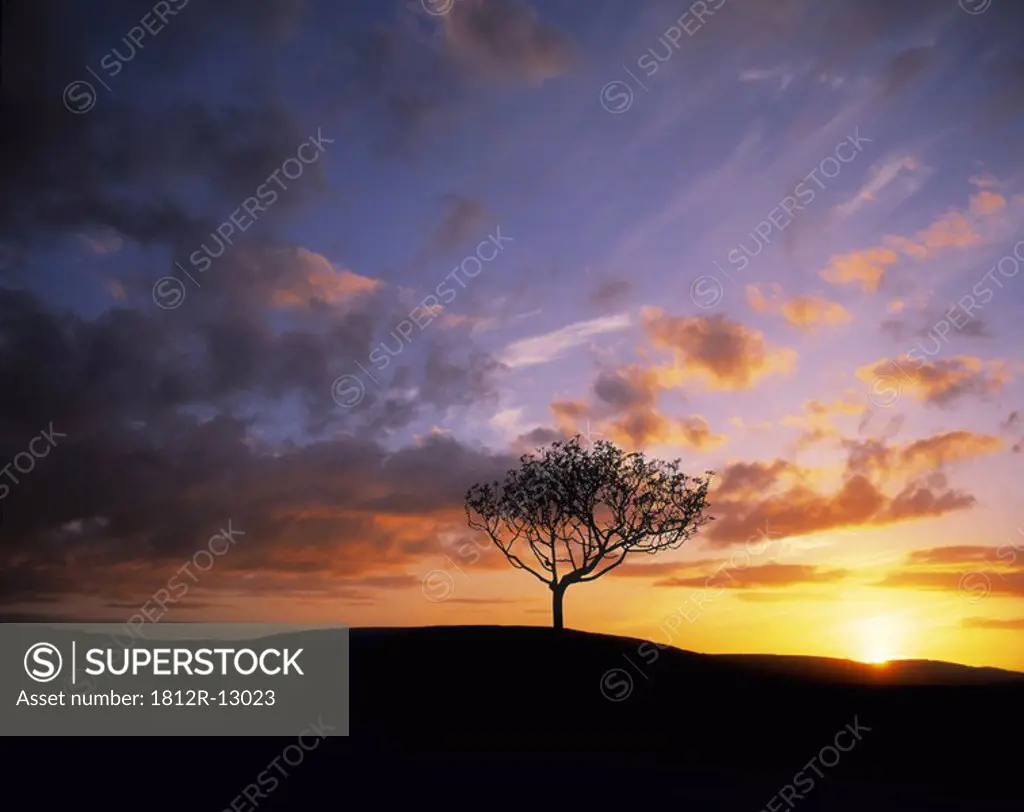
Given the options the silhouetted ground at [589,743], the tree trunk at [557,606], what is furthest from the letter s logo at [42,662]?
the tree trunk at [557,606]

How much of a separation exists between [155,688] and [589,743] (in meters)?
16.7

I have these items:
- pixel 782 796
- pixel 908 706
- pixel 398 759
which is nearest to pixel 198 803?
pixel 398 759

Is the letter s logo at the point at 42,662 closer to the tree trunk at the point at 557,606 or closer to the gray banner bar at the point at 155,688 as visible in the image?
the gray banner bar at the point at 155,688

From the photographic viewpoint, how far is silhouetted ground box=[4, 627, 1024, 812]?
24953 millimetres

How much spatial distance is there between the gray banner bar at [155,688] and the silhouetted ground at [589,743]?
163 cm

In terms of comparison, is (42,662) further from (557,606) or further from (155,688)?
(557,606)

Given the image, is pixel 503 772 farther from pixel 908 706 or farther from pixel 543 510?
pixel 543 510

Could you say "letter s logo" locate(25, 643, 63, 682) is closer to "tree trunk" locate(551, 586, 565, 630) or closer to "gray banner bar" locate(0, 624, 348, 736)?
"gray banner bar" locate(0, 624, 348, 736)

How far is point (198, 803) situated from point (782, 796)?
15729 millimetres

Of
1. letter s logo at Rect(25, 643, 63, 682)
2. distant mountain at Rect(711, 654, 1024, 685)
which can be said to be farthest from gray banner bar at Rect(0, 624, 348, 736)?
distant mountain at Rect(711, 654, 1024, 685)

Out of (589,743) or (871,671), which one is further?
(871,671)

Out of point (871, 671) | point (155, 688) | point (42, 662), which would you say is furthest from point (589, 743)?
point (871, 671)

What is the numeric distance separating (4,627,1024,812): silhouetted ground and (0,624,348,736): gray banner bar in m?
1.63

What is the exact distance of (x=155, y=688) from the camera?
113 ft
